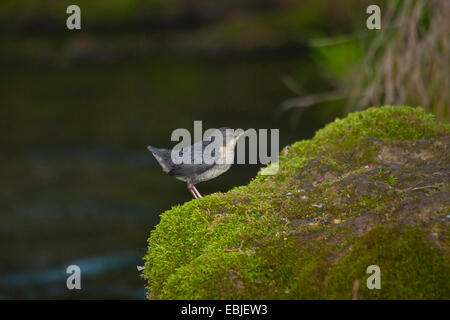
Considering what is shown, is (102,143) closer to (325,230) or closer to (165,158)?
(165,158)

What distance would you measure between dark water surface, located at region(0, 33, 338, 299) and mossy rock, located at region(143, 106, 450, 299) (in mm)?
5574

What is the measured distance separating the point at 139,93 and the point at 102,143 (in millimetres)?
3606

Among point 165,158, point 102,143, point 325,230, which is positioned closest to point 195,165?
point 165,158

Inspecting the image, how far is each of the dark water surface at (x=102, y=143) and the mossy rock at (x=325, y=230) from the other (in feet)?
18.3

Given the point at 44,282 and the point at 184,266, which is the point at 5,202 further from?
the point at 184,266

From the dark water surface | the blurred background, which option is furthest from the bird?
the dark water surface

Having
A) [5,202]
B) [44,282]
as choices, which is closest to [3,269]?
[44,282]

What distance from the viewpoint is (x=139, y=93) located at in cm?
1722

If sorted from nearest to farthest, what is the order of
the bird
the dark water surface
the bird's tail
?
the bird → the bird's tail → the dark water surface

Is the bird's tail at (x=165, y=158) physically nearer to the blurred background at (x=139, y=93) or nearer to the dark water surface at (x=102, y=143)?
the blurred background at (x=139, y=93)

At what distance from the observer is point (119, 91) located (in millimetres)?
17328

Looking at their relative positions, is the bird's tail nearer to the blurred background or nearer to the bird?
the bird

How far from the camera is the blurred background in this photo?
805 centimetres
